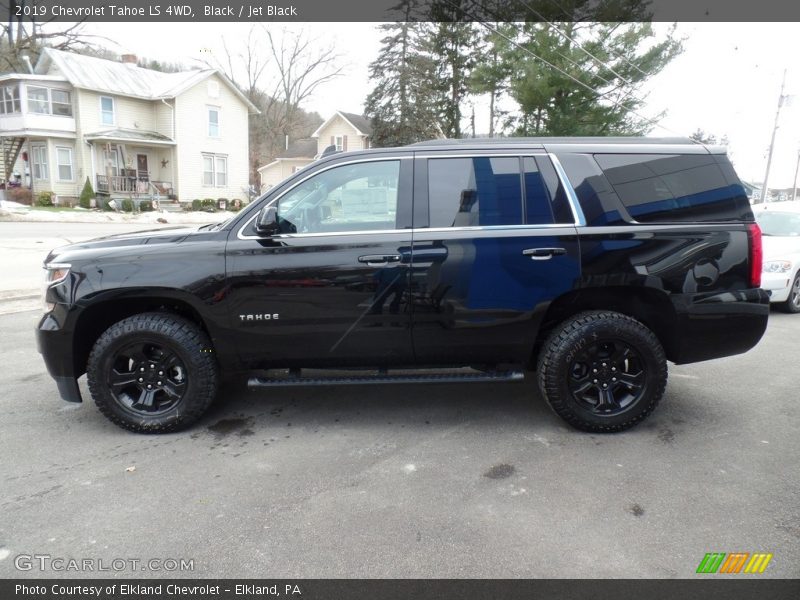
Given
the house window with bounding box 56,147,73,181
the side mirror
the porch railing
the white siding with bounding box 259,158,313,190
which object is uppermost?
the white siding with bounding box 259,158,313,190

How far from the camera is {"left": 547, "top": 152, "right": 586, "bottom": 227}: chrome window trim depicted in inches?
156

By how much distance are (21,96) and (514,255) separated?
1406 inches

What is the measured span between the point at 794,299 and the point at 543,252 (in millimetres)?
6574

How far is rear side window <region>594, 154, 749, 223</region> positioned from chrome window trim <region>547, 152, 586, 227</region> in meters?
0.28

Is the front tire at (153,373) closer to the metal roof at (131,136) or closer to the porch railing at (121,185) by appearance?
the metal roof at (131,136)

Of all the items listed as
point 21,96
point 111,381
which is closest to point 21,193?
point 21,96

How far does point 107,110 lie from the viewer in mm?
32812

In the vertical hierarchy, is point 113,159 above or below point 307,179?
above

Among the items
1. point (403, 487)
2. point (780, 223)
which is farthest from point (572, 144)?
point (780, 223)

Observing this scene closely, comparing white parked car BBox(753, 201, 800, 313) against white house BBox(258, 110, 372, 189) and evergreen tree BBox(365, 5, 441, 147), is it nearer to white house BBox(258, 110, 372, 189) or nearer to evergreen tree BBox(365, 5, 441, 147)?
evergreen tree BBox(365, 5, 441, 147)

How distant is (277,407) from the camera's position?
15.2 ft

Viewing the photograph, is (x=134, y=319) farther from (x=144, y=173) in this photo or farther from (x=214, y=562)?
(x=144, y=173)

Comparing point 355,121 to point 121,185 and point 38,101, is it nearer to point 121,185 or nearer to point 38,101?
point 121,185

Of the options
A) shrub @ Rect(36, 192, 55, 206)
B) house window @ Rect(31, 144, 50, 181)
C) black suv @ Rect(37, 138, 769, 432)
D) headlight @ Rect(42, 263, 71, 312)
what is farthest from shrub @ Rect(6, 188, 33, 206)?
headlight @ Rect(42, 263, 71, 312)
